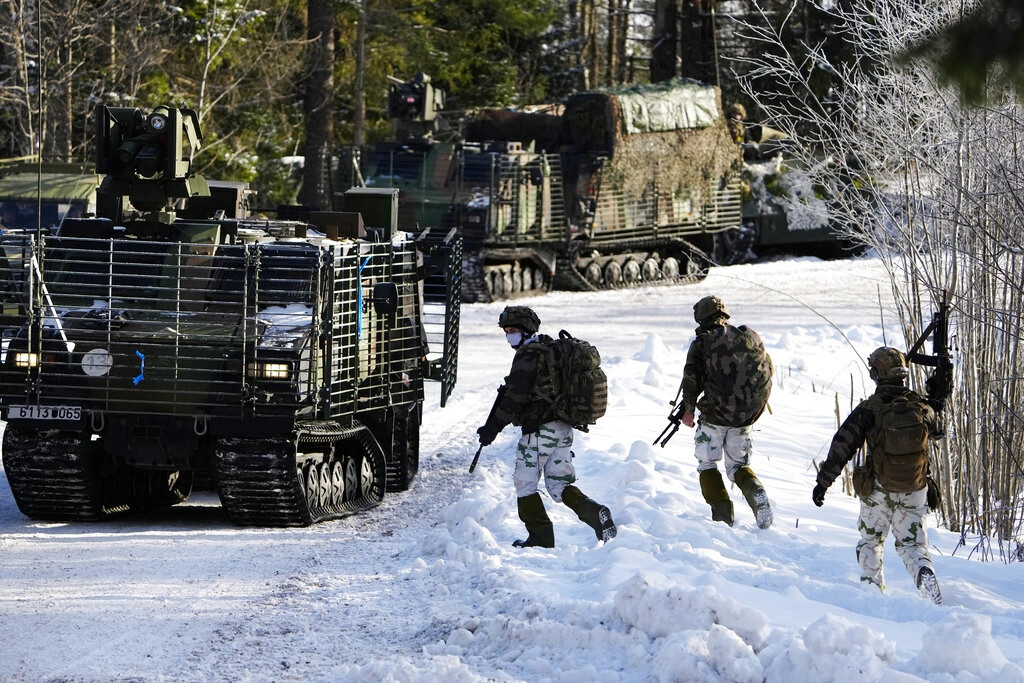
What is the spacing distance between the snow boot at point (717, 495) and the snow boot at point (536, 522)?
1292mm

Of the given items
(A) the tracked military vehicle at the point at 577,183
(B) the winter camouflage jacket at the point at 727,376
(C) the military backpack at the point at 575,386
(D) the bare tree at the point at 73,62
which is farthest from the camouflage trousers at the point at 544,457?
(D) the bare tree at the point at 73,62

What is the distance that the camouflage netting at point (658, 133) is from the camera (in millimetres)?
26500

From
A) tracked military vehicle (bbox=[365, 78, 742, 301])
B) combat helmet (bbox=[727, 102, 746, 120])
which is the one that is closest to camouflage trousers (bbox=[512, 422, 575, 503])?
tracked military vehicle (bbox=[365, 78, 742, 301])

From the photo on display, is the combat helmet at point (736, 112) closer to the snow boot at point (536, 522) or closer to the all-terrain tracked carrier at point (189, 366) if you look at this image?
the all-terrain tracked carrier at point (189, 366)

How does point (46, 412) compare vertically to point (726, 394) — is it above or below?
below

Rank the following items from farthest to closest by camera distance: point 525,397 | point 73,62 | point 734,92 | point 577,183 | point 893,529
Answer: point 734,92, point 73,62, point 577,183, point 525,397, point 893,529

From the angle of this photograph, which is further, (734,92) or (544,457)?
(734,92)

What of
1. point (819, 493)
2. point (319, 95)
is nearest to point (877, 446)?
point (819, 493)

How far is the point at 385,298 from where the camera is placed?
1055cm

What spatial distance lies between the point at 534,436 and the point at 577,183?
56.5 feet

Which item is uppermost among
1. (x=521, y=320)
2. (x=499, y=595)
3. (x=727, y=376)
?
(x=521, y=320)

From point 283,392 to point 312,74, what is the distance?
23144mm

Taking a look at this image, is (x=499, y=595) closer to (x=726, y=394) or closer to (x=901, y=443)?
(x=901, y=443)

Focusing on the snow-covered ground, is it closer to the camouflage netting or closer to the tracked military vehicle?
the tracked military vehicle
